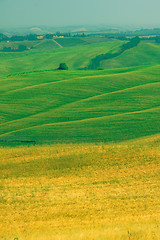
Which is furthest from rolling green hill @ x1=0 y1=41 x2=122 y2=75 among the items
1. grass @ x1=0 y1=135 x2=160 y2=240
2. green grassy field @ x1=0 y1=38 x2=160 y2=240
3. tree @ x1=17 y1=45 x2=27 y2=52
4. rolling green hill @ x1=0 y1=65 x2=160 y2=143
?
grass @ x1=0 y1=135 x2=160 y2=240

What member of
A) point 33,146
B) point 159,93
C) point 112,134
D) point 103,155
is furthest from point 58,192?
point 159,93

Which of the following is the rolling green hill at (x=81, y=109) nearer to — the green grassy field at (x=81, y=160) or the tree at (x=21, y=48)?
the green grassy field at (x=81, y=160)

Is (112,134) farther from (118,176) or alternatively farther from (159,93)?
(159,93)

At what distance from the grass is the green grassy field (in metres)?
0.06

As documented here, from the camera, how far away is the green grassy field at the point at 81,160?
757 inches

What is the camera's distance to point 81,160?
3225cm

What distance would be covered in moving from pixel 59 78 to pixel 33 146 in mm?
40519

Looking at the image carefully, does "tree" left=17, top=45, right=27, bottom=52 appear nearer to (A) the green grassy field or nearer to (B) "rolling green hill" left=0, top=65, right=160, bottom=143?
(B) "rolling green hill" left=0, top=65, right=160, bottom=143

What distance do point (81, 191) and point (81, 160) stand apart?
24.9 ft

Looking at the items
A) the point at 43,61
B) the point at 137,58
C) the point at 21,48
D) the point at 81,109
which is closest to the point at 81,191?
the point at 81,109

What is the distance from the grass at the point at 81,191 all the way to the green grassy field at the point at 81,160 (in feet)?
0.20

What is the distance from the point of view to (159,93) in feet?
185

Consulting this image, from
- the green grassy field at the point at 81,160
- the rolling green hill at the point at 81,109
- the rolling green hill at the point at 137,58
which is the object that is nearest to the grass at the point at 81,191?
the green grassy field at the point at 81,160

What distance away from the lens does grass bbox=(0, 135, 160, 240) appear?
59.3 feet
